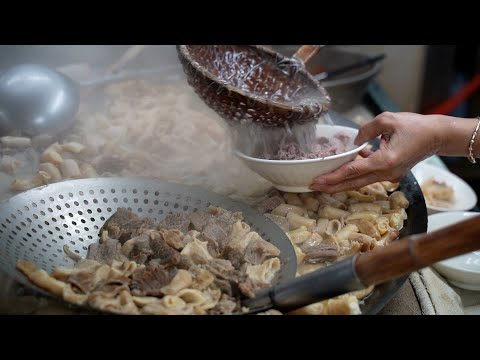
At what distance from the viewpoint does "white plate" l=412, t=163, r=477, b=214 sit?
9.21ft

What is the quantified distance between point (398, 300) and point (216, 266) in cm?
65

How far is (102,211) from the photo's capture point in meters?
1.91

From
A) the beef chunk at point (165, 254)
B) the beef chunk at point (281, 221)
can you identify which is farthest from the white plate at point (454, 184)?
the beef chunk at point (165, 254)

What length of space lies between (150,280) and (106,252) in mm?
241

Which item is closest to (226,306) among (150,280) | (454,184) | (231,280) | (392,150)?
(231,280)

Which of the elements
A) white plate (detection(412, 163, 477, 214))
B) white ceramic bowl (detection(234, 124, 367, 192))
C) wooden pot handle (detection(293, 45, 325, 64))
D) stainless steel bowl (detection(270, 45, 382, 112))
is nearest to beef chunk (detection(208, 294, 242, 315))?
white ceramic bowl (detection(234, 124, 367, 192))

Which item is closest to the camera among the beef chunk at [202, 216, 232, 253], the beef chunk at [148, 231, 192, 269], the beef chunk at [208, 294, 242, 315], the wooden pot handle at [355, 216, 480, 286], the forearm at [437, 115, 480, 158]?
the wooden pot handle at [355, 216, 480, 286]

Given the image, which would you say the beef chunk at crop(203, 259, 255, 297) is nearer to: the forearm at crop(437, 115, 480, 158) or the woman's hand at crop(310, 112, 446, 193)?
the woman's hand at crop(310, 112, 446, 193)

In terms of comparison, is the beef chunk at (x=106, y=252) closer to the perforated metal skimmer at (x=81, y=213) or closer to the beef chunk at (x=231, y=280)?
the perforated metal skimmer at (x=81, y=213)

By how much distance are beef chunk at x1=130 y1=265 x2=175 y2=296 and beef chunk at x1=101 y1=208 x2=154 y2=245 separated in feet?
0.68

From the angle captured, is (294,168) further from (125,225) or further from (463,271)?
(463,271)

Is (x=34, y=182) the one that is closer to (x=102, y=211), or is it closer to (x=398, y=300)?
(x=102, y=211)
